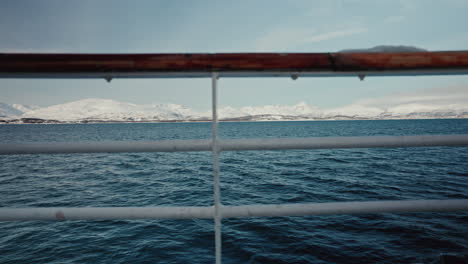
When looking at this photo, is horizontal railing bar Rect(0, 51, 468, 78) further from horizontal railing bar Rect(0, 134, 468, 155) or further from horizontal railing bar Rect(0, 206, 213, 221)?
horizontal railing bar Rect(0, 206, 213, 221)

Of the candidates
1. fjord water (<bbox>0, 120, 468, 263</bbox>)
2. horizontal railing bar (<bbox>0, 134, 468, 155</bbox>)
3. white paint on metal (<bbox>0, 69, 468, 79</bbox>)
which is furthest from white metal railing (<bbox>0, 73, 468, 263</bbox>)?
fjord water (<bbox>0, 120, 468, 263</bbox>)

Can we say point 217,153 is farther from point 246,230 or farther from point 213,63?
point 246,230

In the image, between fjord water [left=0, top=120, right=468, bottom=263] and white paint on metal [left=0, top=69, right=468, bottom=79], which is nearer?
white paint on metal [left=0, top=69, right=468, bottom=79]

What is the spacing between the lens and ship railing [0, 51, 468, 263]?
96 cm

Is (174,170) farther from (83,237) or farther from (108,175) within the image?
(83,237)

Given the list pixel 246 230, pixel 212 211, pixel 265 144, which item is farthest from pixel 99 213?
pixel 246 230

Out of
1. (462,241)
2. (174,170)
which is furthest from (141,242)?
(174,170)

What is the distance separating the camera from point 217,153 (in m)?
1.02

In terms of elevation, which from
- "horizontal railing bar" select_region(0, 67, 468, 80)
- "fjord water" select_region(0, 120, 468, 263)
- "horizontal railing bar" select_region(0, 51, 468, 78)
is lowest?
"fjord water" select_region(0, 120, 468, 263)

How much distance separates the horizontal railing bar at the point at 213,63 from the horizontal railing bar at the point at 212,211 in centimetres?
68

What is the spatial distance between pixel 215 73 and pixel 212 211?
71cm

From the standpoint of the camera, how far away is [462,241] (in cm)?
674

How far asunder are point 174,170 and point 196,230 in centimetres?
1311

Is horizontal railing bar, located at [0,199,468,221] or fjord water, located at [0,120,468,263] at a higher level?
horizontal railing bar, located at [0,199,468,221]
